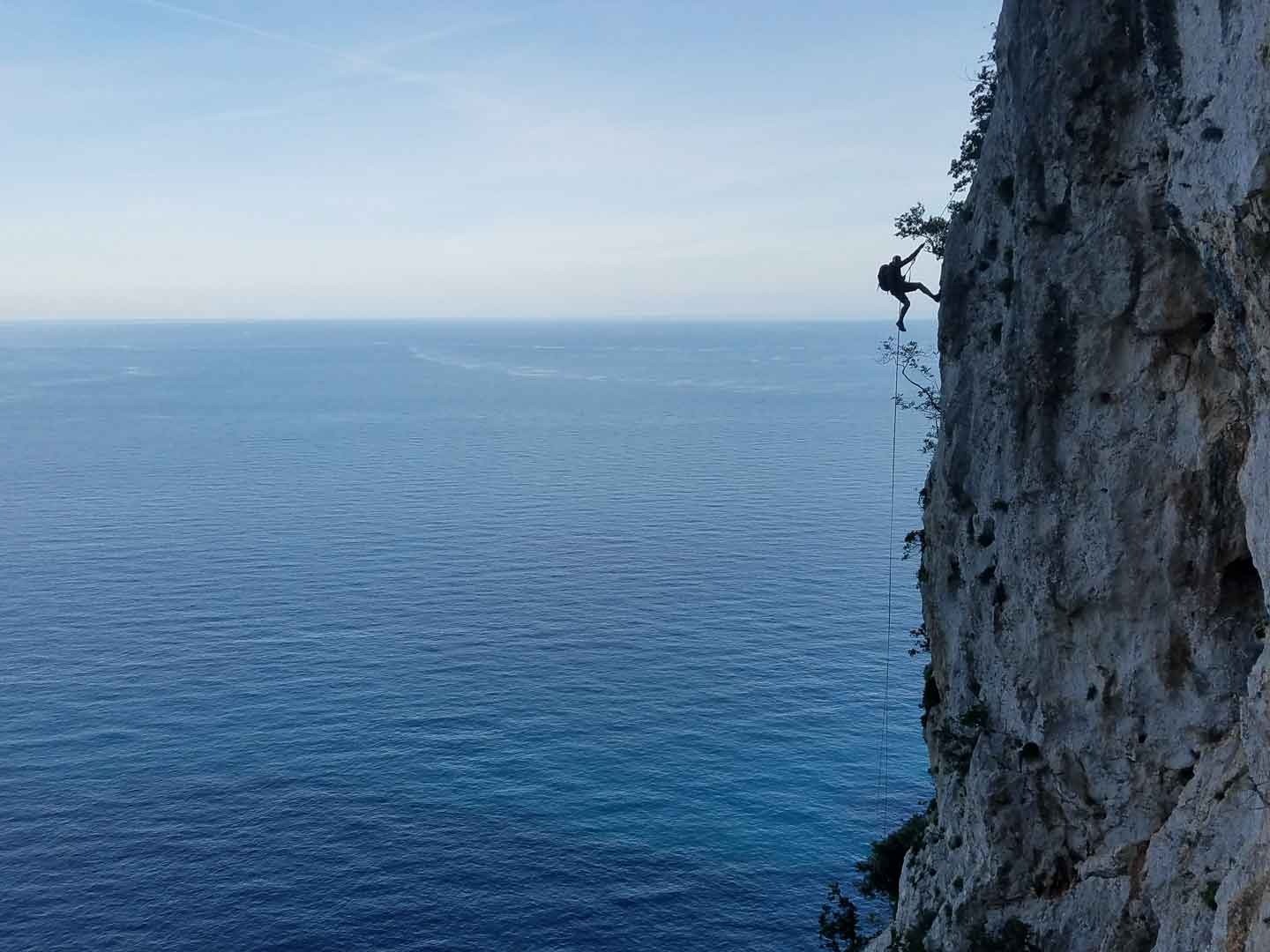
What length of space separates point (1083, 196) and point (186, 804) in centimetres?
5327

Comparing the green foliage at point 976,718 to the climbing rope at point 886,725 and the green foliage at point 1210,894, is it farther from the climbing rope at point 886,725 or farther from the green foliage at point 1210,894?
the climbing rope at point 886,725

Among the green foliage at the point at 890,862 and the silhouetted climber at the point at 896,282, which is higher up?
the silhouetted climber at the point at 896,282

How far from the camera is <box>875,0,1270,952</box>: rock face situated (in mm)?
15672

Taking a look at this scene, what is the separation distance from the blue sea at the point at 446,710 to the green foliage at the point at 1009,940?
83.7 feet

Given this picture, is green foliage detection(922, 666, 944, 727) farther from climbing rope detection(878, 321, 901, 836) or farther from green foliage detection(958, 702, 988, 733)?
climbing rope detection(878, 321, 901, 836)

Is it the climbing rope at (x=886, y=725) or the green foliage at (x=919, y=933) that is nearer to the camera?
the green foliage at (x=919, y=933)

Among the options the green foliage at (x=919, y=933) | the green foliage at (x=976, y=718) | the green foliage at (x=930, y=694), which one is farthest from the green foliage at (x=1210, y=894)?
the green foliage at (x=930, y=694)

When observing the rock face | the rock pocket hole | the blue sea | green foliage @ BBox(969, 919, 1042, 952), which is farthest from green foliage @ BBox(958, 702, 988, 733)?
the blue sea

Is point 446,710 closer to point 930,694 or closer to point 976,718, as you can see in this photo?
point 930,694

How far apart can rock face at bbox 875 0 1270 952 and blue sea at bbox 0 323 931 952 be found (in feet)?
88.9

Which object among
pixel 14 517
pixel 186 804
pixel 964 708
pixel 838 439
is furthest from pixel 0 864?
pixel 838 439

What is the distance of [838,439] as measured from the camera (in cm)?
15025

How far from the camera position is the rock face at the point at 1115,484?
15.7 metres

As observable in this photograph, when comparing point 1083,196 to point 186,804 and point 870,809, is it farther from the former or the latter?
point 186,804
